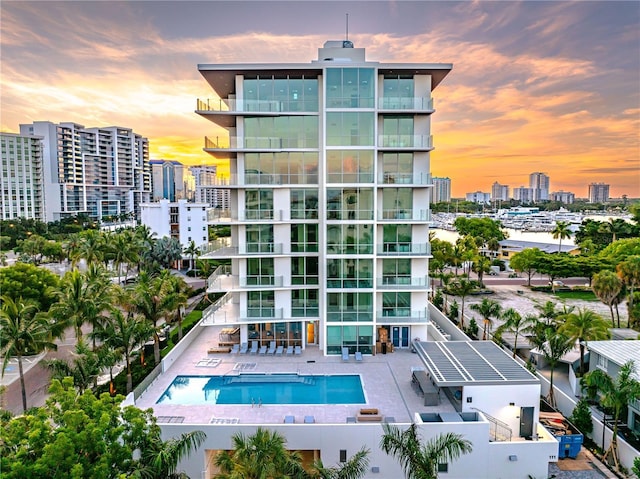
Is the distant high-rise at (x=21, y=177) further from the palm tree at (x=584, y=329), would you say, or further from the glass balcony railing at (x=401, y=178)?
the palm tree at (x=584, y=329)

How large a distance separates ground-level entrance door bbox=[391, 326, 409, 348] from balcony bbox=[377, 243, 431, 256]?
4.63m

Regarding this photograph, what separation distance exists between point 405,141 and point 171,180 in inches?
7178

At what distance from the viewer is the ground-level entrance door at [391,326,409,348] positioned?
2445 centimetres

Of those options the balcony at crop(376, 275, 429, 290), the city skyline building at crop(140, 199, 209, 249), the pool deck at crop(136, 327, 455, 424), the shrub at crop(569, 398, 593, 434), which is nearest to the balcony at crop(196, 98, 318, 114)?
the balcony at crop(376, 275, 429, 290)

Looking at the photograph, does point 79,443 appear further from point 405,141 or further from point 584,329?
point 584,329

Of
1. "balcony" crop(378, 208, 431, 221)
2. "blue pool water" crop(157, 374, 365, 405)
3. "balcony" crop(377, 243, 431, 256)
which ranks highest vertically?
"balcony" crop(378, 208, 431, 221)

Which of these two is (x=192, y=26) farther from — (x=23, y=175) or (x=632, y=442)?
(x=23, y=175)

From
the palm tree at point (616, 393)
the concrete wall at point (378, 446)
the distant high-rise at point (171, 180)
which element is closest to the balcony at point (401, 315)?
the concrete wall at point (378, 446)

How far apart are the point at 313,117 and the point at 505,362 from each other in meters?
16.3

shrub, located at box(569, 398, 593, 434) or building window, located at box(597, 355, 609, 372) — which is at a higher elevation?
building window, located at box(597, 355, 609, 372)

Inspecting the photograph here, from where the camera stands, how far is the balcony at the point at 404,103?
22938mm

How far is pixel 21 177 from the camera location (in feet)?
326

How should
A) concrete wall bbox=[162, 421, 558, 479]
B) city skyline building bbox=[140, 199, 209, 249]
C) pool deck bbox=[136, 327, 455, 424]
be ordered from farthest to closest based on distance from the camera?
city skyline building bbox=[140, 199, 209, 249], pool deck bbox=[136, 327, 455, 424], concrete wall bbox=[162, 421, 558, 479]

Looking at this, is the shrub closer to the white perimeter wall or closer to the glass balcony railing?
the white perimeter wall
